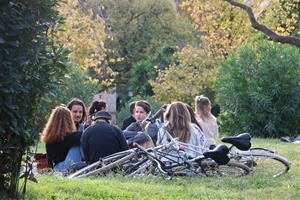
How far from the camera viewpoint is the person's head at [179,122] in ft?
32.7

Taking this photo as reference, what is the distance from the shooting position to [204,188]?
8.00 meters

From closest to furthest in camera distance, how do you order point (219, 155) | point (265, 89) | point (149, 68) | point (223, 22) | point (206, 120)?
point (219, 155), point (206, 120), point (265, 89), point (223, 22), point (149, 68)

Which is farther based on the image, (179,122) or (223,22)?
(223,22)

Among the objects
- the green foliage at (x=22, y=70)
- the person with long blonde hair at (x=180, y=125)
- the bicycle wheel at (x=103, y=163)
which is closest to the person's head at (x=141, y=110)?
the person with long blonde hair at (x=180, y=125)

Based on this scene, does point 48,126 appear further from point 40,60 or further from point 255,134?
point 255,134

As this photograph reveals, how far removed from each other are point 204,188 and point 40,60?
290 centimetres

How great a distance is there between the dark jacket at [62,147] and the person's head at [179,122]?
4.80 feet

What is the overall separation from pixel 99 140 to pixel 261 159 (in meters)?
2.75

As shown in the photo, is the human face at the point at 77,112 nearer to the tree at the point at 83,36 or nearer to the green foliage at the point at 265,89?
the green foliage at the point at 265,89

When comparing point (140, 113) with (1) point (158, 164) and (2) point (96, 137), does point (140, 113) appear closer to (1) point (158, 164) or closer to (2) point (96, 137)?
(2) point (96, 137)

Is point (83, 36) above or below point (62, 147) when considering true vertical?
above

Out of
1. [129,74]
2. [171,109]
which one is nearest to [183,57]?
[129,74]

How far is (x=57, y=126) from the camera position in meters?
9.77

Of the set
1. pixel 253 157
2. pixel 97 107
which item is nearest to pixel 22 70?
pixel 253 157
